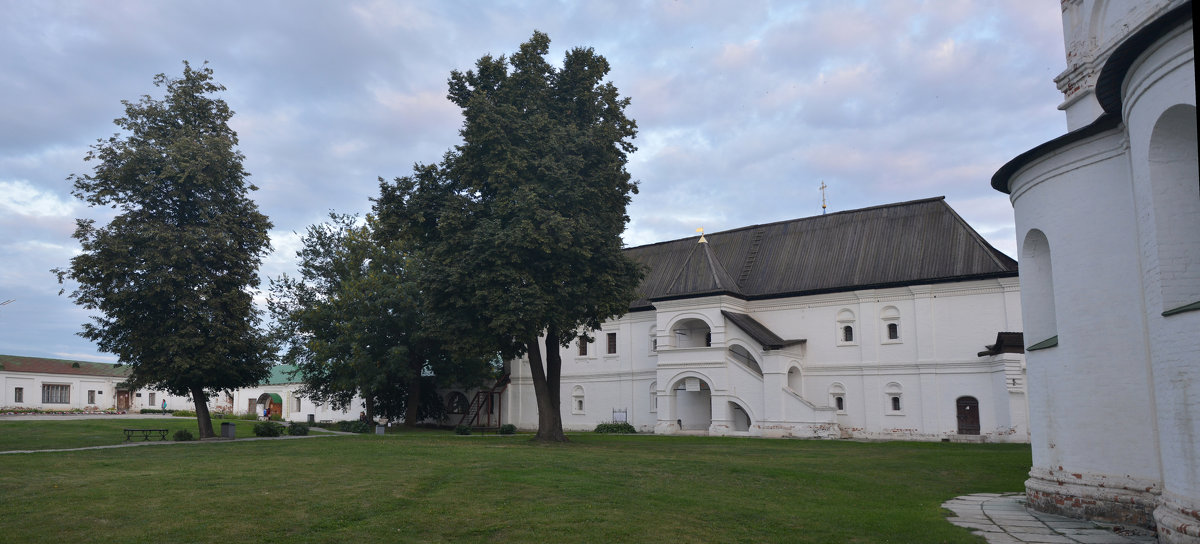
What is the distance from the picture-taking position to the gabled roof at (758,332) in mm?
35062

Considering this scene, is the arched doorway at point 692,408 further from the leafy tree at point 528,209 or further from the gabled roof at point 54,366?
the gabled roof at point 54,366

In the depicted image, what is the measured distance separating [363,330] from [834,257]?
2407 cm

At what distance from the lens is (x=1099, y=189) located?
11.0 metres

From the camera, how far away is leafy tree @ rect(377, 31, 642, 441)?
76.9 feet

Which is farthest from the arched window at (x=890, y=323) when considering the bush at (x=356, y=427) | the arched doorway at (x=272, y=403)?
the arched doorway at (x=272, y=403)

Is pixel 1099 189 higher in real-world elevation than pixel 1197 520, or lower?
higher

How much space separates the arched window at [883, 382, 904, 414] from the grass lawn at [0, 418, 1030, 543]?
44.1 ft

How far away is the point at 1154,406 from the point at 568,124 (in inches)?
736

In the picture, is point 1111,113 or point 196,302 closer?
point 1111,113

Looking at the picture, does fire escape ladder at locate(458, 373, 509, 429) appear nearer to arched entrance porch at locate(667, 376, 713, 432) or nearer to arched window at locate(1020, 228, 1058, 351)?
arched entrance porch at locate(667, 376, 713, 432)

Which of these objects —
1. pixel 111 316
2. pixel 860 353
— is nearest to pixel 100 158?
pixel 111 316

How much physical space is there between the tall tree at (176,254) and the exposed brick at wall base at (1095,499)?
1004 inches

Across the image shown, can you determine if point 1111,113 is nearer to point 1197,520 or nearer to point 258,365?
point 1197,520

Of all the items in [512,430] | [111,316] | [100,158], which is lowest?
[512,430]
